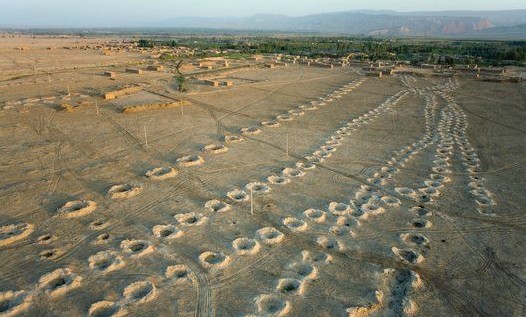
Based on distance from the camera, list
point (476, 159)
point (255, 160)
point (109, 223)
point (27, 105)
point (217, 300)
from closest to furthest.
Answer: point (217, 300)
point (109, 223)
point (255, 160)
point (476, 159)
point (27, 105)

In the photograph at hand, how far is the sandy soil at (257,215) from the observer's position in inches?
350

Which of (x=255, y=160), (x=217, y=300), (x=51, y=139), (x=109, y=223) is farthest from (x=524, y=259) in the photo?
(x=51, y=139)

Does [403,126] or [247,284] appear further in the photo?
[403,126]

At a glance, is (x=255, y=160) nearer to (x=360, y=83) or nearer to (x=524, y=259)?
(x=524, y=259)

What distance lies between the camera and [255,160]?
17.0 m

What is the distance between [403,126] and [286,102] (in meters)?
9.22

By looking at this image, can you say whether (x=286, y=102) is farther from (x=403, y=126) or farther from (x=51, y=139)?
(x=51, y=139)

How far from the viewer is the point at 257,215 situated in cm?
1242

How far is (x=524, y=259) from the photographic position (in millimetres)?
10383

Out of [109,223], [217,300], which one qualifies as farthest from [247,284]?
[109,223]

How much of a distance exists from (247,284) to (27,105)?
2270cm

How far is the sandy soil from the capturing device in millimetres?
8883

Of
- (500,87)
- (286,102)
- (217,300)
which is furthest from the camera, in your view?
(500,87)

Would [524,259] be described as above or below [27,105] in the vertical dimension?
below
